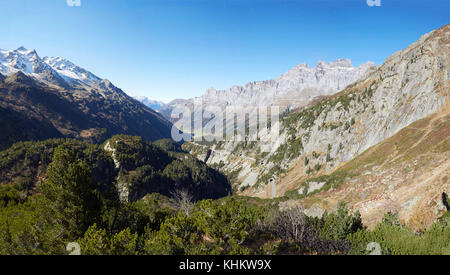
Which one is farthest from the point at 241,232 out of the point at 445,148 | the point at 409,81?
the point at 409,81

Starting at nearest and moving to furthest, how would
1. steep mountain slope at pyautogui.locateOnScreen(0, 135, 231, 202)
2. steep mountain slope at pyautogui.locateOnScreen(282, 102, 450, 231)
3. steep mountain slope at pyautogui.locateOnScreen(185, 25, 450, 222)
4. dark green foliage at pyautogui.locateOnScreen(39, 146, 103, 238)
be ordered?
dark green foliage at pyautogui.locateOnScreen(39, 146, 103, 238) < steep mountain slope at pyautogui.locateOnScreen(282, 102, 450, 231) < steep mountain slope at pyautogui.locateOnScreen(185, 25, 450, 222) < steep mountain slope at pyautogui.locateOnScreen(0, 135, 231, 202)

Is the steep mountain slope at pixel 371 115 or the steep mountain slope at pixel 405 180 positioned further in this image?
the steep mountain slope at pixel 371 115

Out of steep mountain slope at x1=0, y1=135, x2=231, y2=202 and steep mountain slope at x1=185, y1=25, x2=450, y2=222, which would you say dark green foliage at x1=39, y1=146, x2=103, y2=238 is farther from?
steep mountain slope at x1=185, y1=25, x2=450, y2=222

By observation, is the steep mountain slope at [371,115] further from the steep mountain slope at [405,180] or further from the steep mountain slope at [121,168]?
the steep mountain slope at [121,168]

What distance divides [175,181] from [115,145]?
5463cm

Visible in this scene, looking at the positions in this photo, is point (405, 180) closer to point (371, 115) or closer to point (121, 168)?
point (371, 115)

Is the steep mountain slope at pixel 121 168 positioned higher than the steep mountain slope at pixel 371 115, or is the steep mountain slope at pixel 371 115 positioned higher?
the steep mountain slope at pixel 371 115

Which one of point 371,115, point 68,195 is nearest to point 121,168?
point 68,195

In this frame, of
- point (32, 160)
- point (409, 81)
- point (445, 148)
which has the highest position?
point (409, 81)

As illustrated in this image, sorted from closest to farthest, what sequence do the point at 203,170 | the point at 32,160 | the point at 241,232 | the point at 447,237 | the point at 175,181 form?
the point at 241,232, the point at 447,237, the point at 32,160, the point at 175,181, the point at 203,170

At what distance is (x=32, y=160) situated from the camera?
116m

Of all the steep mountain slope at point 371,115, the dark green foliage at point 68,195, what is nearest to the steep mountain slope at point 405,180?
the steep mountain slope at point 371,115

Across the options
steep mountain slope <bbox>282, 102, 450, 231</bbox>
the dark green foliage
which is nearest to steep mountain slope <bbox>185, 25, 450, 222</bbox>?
steep mountain slope <bbox>282, 102, 450, 231</bbox>
